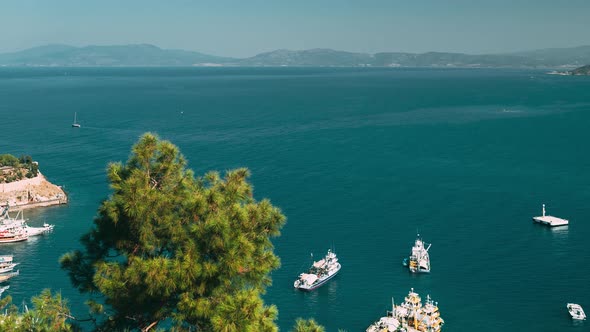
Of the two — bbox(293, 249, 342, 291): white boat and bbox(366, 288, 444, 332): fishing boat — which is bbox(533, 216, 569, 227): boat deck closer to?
bbox(293, 249, 342, 291): white boat

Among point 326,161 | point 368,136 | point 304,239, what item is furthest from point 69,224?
point 368,136

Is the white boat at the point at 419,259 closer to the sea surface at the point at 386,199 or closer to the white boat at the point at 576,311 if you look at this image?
the sea surface at the point at 386,199

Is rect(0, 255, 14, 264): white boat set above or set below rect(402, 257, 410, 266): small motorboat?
above

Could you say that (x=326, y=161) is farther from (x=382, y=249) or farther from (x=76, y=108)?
(x=76, y=108)

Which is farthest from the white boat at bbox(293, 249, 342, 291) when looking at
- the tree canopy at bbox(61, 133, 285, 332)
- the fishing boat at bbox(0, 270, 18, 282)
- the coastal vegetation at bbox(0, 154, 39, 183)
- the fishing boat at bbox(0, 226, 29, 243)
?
Answer: the coastal vegetation at bbox(0, 154, 39, 183)

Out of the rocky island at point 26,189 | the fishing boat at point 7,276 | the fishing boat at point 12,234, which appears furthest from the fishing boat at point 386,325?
the rocky island at point 26,189

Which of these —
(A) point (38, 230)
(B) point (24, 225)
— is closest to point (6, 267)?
(A) point (38, 230)
